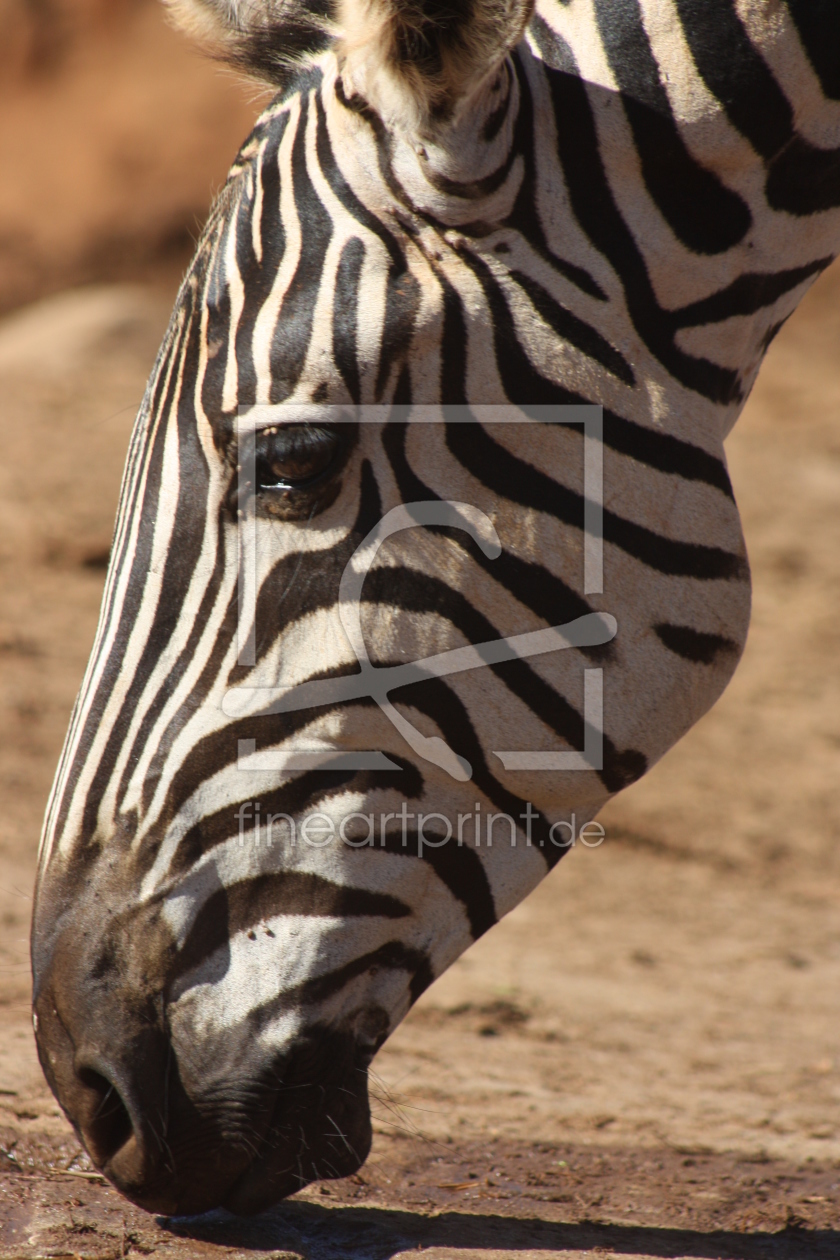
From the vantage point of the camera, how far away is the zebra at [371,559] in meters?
2.08

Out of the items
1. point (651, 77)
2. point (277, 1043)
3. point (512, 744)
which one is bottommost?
point (277, 1043)

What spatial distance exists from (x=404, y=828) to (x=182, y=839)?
0.41 metres

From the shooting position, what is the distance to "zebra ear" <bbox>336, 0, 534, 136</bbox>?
1879 mm

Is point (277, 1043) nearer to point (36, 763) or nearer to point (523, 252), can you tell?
point (523, 252)

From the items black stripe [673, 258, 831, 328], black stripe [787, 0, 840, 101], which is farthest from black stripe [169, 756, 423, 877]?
black stripe [787, 0, 840, 101]

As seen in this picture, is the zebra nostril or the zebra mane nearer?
the zebra mane

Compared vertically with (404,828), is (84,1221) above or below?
below

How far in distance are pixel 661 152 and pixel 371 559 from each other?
0.96m

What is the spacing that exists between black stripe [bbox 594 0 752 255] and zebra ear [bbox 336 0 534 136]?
390 millimetres

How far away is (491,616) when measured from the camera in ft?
7.04

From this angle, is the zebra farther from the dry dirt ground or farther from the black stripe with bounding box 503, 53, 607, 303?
the dry dirt ground

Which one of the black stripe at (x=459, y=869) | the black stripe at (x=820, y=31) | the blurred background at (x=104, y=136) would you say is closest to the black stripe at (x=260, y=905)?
the black stripe at (x=459, y=869)

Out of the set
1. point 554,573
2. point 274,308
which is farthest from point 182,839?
point 274,308

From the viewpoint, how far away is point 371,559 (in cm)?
209
